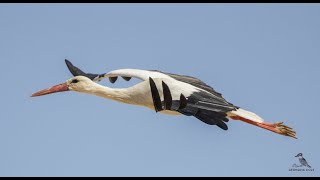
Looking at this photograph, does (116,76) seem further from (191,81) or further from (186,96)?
(186,96)

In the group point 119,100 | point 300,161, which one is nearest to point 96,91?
point 119,100

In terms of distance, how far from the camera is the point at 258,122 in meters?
9.65

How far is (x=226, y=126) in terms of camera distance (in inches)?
317

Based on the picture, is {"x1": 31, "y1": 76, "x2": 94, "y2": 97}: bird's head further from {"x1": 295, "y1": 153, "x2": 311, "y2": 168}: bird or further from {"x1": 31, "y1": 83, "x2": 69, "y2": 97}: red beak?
{"x1": 295, "y1": 153, "x2": 311, "y2": 168}: bird

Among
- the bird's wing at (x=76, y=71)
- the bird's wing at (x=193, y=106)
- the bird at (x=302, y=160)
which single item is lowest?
the bird at (x=302, y=160)

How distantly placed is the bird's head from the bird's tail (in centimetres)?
183

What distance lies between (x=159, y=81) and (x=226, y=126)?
4.13 feet

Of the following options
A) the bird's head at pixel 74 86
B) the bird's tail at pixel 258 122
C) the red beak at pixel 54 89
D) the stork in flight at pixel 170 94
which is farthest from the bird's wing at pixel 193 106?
the red beak at pixel 54 89

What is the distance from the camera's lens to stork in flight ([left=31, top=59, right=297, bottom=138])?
8.10 meters

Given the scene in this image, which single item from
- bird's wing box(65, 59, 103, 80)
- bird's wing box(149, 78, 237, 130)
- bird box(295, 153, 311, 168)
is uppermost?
bird's wing box(149, 78, 237, 130)

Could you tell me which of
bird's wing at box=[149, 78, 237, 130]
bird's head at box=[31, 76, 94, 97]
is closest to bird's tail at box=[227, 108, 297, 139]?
bird's wing at box=[149, 78, 237, 130]

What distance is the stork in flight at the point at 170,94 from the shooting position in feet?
26.6

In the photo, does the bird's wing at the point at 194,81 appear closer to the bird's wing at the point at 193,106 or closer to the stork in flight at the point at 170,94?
the stork in flight at the point at 170,94

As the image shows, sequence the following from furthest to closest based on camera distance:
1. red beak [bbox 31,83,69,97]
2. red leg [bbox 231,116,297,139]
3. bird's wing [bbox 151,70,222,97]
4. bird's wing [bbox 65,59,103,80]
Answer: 1. bird's wing [bbox 65,59,103,80]
2. red beak [bbox 31,83,69,97]
3. bird's wing [bbox 151,70,222,97]
4. red leg [bbox 231,116,297,139]
